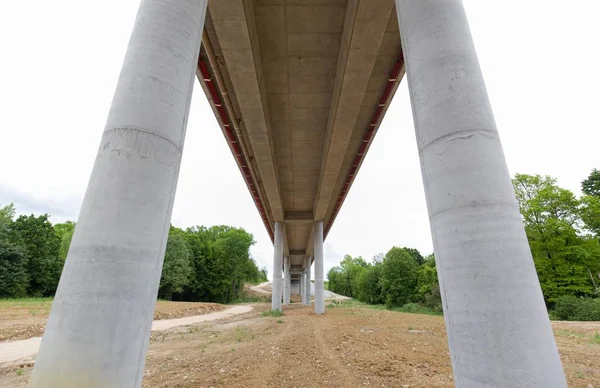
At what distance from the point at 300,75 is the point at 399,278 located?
42.5 meters

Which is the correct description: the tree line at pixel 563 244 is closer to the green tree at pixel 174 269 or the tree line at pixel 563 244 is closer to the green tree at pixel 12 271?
the green tree at pixel 174 269

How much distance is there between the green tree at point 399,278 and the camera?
44.7m

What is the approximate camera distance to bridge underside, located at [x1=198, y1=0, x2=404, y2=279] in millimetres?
7719

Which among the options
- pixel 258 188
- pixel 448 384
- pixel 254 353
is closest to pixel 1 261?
pixel 258 188

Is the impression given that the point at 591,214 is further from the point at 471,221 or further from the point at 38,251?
the point at 38,251

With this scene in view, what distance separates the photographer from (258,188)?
66.1ft

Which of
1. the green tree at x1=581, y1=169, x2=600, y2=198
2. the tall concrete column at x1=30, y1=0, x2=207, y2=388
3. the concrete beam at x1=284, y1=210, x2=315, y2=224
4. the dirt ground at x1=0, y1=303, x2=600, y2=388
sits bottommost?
the dirt ground at x1=0, y1=303, x2=600, y2=388

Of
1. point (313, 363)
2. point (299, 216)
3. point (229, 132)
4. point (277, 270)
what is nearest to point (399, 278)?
point (277, 270)

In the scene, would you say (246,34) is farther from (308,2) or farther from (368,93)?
(368,93)

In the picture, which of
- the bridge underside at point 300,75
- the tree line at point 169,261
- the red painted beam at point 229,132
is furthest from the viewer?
the tree line at point 169,261

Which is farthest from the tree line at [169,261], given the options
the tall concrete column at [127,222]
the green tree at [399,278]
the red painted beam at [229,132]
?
the tall concrete column at [127,222]

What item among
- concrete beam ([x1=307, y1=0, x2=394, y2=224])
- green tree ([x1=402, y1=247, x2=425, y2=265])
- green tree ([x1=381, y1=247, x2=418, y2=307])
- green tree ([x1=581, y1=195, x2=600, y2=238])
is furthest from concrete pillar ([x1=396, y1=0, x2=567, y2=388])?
green tree ([x1=402, y1=247, x2=425, y2=265])

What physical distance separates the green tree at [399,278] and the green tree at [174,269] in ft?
111

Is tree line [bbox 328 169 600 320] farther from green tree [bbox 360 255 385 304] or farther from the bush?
green tree [bbox 360 255 385 304]
